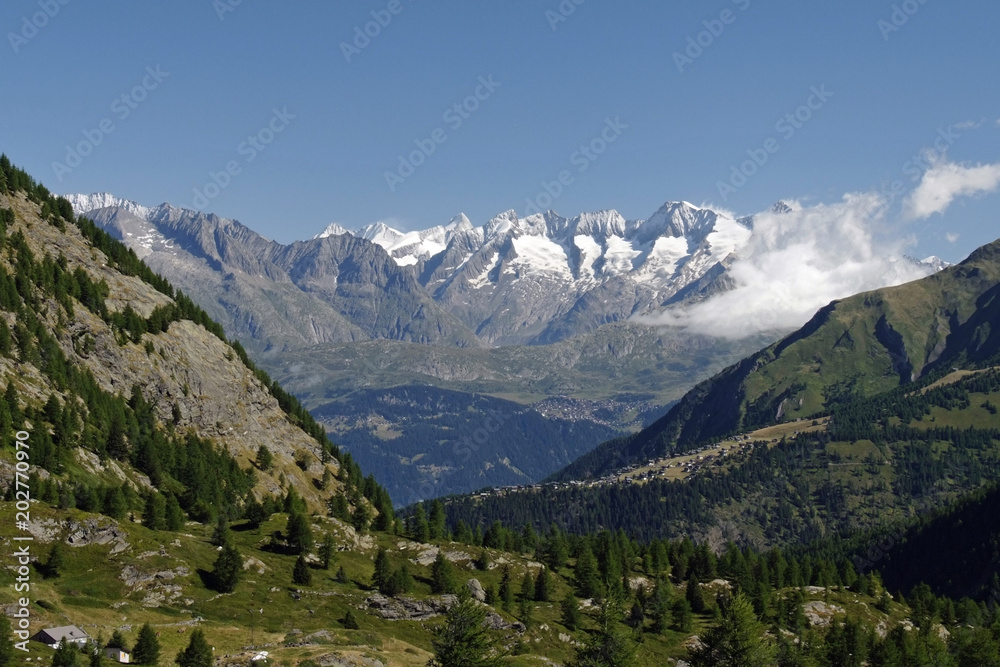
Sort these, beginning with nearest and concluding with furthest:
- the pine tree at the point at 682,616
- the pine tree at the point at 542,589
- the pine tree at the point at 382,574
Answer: the pine tree at the point at 382,574
the pine tree at the point at 542,589
the pine tree at the point at 682,616

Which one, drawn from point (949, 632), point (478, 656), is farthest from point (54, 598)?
point (949, 632)

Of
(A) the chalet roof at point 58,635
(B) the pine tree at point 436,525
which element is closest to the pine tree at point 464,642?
(A) the chalet roof at point 58,635

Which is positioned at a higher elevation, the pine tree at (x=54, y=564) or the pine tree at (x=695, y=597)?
the pine tree at (x=54, y=564)

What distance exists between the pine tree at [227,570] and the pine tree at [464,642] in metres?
36.2

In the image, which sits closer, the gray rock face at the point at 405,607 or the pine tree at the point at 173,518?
the gray rock face at the point at 405,607

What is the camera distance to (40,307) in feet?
581

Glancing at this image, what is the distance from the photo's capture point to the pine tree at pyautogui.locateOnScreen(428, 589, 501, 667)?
275 ft

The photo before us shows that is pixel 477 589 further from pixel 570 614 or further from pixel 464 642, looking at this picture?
pixel 464 642

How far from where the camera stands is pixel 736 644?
90000 millimetres

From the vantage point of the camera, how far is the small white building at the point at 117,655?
80438 millimetres

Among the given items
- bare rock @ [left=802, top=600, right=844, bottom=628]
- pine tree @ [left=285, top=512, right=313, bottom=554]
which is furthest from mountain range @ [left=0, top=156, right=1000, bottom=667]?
bare rock @ [left=802, top=600, right=844, bottom=628]

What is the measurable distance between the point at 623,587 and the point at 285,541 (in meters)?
63.1

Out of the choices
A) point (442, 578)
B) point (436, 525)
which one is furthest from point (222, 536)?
point (436, 525)

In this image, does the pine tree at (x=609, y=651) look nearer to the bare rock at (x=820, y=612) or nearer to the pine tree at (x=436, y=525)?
the bare rock at (x=820, y=612)
